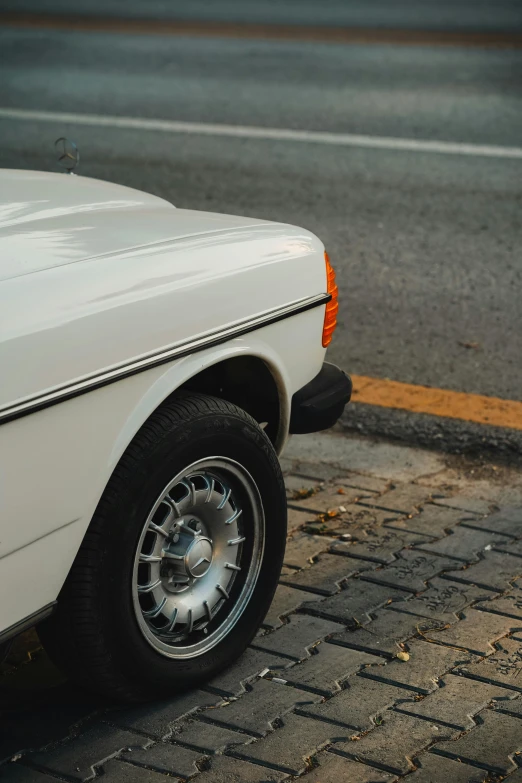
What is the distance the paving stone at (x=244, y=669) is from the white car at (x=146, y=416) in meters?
0.05

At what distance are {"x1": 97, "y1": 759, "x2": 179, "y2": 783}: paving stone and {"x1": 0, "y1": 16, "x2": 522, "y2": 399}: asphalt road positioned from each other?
9.66ft

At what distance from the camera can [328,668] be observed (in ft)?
9.97

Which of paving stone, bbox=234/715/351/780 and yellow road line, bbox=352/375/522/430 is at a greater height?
yellow road line, bbox=352/375/522/430

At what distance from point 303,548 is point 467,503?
2.43ft

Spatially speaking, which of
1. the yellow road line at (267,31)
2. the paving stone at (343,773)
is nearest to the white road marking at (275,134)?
the yellow road line at (267,31)

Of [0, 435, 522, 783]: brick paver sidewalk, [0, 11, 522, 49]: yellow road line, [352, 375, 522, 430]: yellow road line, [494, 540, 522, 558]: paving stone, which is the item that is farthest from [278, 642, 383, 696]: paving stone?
[0, 11, 522, 49]: yellow road line

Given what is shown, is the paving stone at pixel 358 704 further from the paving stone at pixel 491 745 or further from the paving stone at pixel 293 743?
the paving stone at pixel 491 745

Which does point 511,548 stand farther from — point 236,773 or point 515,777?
point 236,773

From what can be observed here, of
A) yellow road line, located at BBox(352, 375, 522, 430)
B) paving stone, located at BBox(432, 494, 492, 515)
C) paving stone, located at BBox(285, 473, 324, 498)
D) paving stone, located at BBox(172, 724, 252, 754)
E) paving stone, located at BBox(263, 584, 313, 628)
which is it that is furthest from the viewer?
yellow road line, located at BBox(352, 375, 522, 430)

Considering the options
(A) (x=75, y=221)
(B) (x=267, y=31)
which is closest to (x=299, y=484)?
(A) (x=75, y=221)

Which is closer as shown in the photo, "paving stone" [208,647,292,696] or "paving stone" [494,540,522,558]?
"paving stone" [208,647,292,696]

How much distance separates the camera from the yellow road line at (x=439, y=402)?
4820 millimetres

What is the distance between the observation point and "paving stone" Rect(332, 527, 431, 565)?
3703 mm

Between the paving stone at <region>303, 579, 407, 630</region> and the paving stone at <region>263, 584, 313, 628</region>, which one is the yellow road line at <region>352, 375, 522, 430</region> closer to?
the paving stone at <region>303, 579, 407, 630</region>
